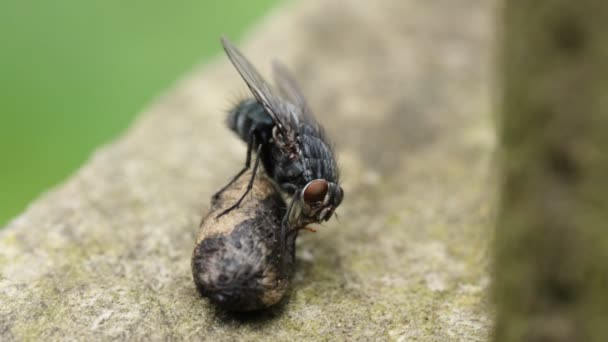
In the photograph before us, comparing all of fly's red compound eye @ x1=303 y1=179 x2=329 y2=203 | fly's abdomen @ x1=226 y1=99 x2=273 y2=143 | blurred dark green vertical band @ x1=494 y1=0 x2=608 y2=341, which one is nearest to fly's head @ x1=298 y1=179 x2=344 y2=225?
fly's red compound eye @ x1=303 y1=179 x2=329 y2=203

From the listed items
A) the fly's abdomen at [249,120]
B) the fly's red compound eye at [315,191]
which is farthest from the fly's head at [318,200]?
the fly's abdomen at [249,120]

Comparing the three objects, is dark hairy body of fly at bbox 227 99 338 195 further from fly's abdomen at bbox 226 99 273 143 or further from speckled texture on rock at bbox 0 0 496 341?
speckled texture on rock at bbox 0 0 496 341

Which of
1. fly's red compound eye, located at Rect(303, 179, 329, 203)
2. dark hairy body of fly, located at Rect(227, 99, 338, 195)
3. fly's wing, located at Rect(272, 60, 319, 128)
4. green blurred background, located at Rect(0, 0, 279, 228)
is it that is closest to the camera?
fly's red compound eye, located at Rect(303, 179, 329, 203)

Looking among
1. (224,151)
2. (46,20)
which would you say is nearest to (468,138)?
→ (224,151)

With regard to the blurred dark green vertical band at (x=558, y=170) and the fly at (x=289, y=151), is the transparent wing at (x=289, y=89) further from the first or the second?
the blurred dark green vertical band at (x=558, y=170)

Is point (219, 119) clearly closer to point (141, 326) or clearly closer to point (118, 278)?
point (118, 278)

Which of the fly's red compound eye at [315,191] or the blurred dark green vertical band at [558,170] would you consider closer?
the blurred dark green vertical band at [558,170]
